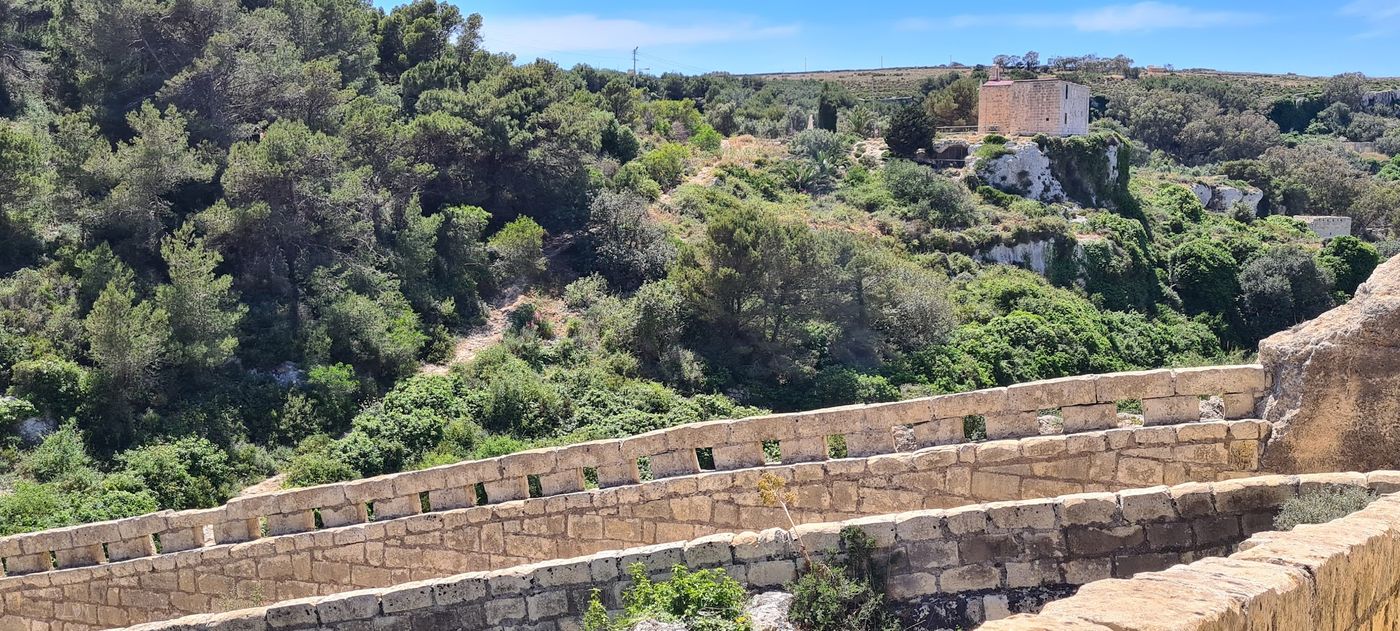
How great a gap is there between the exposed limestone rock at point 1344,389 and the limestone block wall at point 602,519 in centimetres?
27

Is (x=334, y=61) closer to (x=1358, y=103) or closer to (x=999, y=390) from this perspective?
(x=999, y=390)

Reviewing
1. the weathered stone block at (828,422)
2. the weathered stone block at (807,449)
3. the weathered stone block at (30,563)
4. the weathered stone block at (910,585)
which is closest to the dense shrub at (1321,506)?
the weathered stone block at (910,585)

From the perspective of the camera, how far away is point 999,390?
8.02 metres

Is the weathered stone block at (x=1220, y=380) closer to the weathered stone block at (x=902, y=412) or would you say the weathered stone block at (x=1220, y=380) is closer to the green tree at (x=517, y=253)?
the weathered stone block at (x=902, y=412)

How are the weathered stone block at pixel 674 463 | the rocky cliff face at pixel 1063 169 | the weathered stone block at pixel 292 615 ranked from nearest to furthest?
the weathered stone block at pixel 292 615, the weathered stone block at pixel 674 463, the rocky cliff face at pixel 1063 169

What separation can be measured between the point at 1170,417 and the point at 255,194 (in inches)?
785

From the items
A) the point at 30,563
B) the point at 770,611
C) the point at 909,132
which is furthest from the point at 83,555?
the point at 909,132

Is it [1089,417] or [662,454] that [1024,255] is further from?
[662,454]

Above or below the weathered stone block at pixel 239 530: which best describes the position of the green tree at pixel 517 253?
above

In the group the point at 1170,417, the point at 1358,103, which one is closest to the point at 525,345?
the point at 1170,417

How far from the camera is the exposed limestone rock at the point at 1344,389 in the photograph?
701 centimetres

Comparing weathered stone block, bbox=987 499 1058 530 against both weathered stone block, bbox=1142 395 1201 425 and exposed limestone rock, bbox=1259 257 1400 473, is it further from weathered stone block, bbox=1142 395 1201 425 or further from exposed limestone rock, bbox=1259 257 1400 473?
exposed limestone rock, bbox=1259 257 1400 473

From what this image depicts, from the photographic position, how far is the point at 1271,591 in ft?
12.3

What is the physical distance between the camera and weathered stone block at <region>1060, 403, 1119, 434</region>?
788cm
